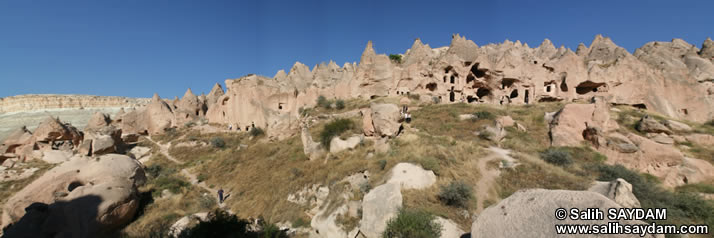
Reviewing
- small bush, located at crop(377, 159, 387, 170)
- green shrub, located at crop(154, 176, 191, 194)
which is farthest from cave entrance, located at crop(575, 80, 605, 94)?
green shrub, located at crop(154, 176, 191, 194)

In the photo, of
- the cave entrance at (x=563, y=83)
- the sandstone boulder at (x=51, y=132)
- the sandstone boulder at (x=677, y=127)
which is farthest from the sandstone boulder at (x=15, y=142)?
the cave entrance at (x=563, y=83)

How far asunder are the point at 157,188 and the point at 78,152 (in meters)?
12.6

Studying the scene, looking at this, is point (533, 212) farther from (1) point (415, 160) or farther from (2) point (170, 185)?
(2) point (170, 185)

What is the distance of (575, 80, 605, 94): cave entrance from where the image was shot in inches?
789

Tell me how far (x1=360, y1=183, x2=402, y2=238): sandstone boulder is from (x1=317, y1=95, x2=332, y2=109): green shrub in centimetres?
1792

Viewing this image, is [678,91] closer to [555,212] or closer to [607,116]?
[607,116]

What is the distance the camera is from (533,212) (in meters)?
2.94

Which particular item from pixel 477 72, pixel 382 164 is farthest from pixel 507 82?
pixel 382 164

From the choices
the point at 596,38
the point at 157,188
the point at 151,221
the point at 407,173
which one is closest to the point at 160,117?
the point at 157,188

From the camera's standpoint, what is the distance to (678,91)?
60.8ft

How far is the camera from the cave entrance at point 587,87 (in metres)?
20.0

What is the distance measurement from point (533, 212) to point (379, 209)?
309 centimetres

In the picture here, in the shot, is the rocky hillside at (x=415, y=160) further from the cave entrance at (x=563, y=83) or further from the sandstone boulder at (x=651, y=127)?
the cave entrance at (x=563, y=83)

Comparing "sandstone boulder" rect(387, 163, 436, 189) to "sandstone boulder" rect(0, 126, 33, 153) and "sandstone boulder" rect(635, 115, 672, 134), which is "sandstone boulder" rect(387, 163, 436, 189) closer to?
"sandstone boulder" rect(635, 115, 672, 134)
